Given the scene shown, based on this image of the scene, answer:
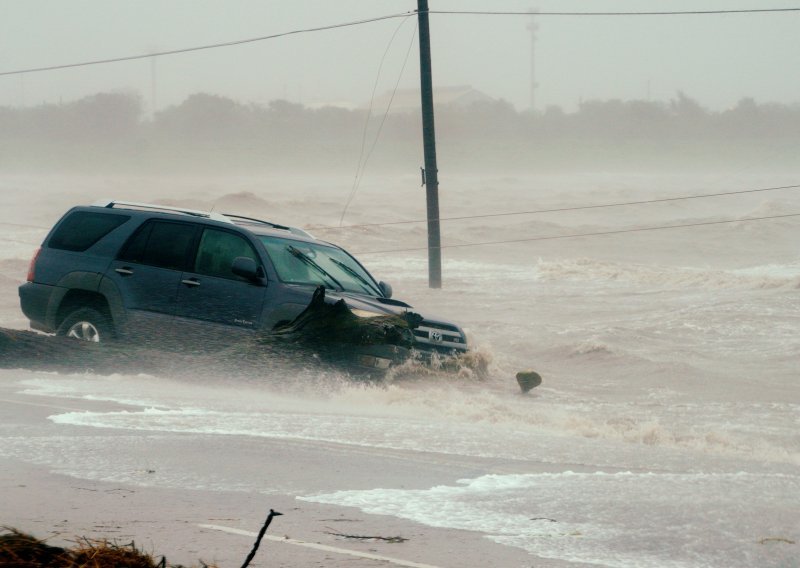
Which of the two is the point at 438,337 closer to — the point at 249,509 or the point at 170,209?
the point at 170,209

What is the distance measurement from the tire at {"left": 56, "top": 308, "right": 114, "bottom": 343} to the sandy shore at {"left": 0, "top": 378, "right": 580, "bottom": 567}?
13.2ft

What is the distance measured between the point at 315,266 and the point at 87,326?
97.1 inches

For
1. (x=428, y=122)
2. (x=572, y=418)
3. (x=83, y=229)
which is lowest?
(x=572, y=418)

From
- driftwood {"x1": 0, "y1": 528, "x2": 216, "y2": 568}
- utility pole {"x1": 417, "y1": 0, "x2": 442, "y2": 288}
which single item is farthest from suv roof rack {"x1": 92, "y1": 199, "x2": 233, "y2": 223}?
utility pole {"x1": 417, "y1": 0, "x2": 442, "y2": 288}

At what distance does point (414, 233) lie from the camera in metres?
53.0

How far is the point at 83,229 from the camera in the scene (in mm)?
12289

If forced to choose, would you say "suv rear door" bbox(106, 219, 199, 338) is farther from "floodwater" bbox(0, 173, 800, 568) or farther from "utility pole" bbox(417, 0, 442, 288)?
"utility pole" bbox(417, 0, 442, 288)

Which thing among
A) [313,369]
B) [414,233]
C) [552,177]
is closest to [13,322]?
[313,369]

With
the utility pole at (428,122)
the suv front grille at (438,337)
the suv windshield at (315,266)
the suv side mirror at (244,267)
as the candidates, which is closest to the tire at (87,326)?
the suv side mirror at (244,267)

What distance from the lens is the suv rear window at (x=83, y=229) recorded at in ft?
39.8

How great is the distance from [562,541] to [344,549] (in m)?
1.03

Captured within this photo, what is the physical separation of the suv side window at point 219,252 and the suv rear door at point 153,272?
15 cm

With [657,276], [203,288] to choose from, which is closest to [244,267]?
[203,288]

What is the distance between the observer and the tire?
11609mm
